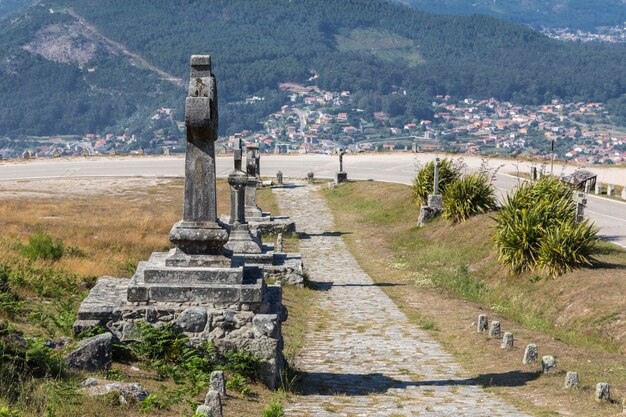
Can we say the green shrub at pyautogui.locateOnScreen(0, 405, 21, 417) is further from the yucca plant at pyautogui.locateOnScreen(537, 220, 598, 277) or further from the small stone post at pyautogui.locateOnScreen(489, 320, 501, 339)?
the yucca plant at pyautogui.locateOnScreen(537, 220, 598, 277)

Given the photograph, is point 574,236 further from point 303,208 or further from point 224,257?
point 303,208

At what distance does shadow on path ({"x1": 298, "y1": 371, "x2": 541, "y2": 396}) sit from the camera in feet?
40.6

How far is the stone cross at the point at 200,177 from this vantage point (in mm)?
12156

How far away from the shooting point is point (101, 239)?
74.8 ft

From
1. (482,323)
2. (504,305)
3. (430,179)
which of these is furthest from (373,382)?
(430,179)

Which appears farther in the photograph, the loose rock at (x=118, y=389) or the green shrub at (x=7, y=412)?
the loose rock at (x=118, y=389)

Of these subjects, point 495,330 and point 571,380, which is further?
point 495,330

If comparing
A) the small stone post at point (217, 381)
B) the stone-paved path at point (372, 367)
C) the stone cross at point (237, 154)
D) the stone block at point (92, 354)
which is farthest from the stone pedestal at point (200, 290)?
the stone cross at point (237, 154)

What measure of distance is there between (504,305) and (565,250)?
167 cm

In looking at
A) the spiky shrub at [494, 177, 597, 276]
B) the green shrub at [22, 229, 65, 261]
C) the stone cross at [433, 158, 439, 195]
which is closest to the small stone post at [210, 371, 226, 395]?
the green shrub at [22, 229, 65, 261]

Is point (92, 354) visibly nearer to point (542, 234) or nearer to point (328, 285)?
point (328, 285)

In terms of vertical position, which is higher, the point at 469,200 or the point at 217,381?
the point at 469,200

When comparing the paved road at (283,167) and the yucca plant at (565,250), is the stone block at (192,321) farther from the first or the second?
the paved road at (283,167)

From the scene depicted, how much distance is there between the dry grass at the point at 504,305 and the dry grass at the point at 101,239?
2.73 m
